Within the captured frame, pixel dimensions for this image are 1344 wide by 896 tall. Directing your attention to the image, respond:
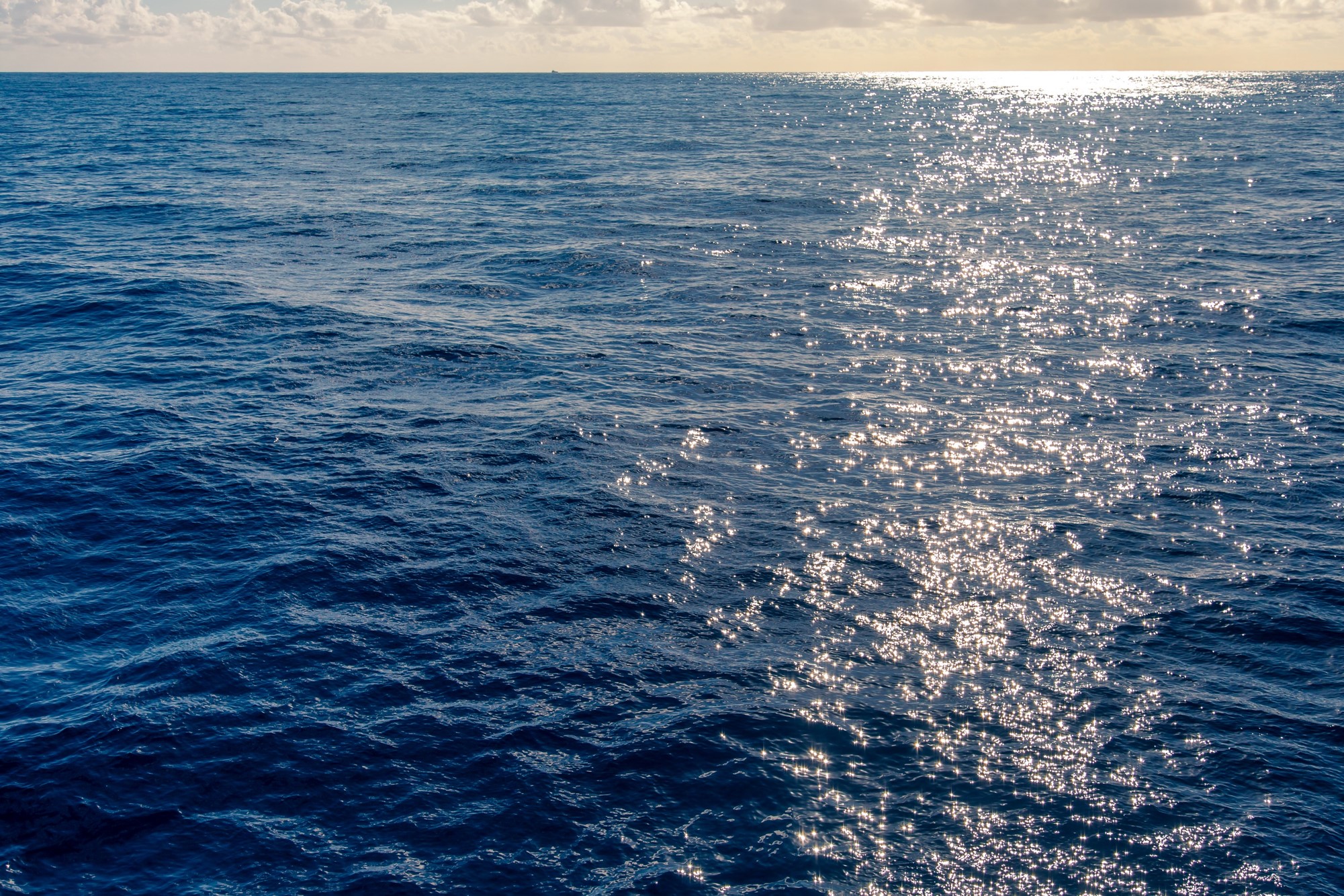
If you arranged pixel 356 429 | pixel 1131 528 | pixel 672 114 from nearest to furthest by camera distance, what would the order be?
pixel 1131 528 → pixel 356 429 → pixel 672 114

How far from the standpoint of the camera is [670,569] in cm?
2153

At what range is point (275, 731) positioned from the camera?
1641cm

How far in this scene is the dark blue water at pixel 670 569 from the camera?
47.1 feet

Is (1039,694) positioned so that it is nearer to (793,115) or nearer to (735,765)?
(735,765)

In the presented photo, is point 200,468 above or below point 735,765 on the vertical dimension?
above

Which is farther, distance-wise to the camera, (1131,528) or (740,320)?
(740,320)

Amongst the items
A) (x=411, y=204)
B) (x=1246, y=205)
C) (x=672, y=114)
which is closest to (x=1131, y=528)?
(x=1246, y=205)

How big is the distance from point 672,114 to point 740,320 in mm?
121458

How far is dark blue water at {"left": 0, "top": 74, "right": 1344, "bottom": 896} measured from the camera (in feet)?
47.1

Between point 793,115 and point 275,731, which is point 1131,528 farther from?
point 793,115

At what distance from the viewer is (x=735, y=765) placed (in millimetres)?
15625

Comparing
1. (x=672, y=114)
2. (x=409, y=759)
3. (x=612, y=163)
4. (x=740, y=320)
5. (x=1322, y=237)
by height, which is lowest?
(x=409, y=759)

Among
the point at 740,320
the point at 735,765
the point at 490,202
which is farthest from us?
the point at 490,202

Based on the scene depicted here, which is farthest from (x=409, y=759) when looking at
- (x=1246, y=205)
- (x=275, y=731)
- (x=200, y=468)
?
(x=1246, y=205)
